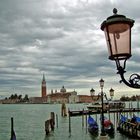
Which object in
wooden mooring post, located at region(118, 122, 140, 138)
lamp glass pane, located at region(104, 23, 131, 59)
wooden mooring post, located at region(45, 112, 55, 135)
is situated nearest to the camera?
lamp glass pane, located at region(104, 23, 131, 59)

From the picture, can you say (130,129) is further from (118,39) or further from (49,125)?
(118,39)

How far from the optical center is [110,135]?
3575 cm

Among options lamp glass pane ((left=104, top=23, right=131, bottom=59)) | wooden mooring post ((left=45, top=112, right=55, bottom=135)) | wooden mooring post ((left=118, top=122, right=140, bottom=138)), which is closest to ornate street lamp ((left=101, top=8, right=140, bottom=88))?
lamp glass pane ((left=104, top=23, right=131, bottom=59))

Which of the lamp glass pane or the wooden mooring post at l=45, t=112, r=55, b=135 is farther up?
the lamp glass pane

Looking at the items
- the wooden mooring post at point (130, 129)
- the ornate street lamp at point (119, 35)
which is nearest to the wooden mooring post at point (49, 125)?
the wooden mooring post at point (130, 129)

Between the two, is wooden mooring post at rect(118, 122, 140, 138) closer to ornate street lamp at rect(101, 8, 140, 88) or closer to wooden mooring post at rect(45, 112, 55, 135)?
wooden mooring post at rect(45, 112, 55, 135)

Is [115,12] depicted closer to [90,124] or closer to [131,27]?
[131,27]

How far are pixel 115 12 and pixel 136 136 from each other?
27.1m

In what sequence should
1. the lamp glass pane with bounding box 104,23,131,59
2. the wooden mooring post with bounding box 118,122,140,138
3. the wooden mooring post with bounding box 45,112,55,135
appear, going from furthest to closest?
the wooden mooring post with bounding box 45,112,55,135 < the wooden mooring post with bounding box 118,122,140,138 < the lamp glass pane with bounding box 104,23,131,59

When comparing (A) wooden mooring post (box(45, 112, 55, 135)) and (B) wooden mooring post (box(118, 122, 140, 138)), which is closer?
(B) wooden mooring post (box(118, 122, 140, 138))

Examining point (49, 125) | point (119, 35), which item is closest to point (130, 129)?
point (49, 125)

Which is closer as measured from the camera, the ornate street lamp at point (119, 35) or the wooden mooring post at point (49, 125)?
the ornate street lamp at point (119, 35)

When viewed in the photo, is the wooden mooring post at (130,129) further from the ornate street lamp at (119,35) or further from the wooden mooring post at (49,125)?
the ornate street lamp at (119,35)

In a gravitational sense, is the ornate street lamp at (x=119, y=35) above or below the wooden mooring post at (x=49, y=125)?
above
